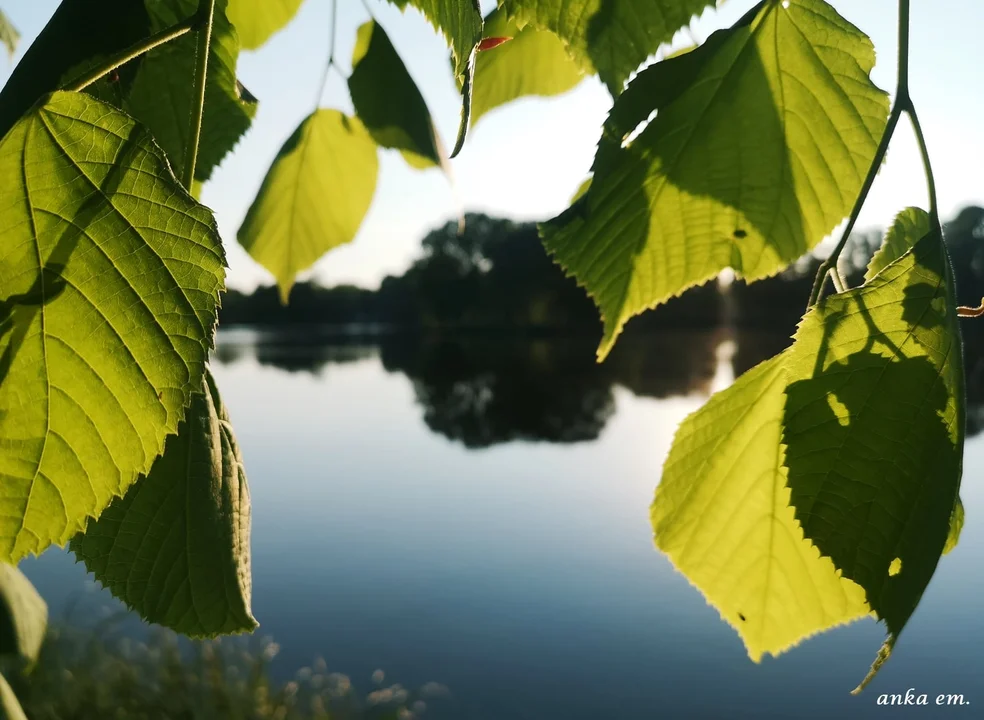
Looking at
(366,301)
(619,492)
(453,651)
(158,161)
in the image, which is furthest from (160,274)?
(366,301)

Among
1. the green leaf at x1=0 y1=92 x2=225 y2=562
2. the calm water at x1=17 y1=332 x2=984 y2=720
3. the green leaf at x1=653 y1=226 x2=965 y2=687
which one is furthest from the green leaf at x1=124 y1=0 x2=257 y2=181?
the calm water at x1=17 y1=332 x2=984 y2=720

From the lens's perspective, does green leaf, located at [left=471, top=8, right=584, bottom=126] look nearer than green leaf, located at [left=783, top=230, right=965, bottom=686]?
No

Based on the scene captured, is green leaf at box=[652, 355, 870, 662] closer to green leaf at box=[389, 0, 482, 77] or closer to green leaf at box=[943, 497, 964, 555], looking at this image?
green leaf at box=[943, 497, 964, 555]

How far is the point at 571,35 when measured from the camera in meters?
0.25

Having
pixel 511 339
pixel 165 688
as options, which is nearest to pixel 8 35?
pixel 165 688

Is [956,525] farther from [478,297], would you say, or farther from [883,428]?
[478,297]

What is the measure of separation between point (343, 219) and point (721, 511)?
276 millimetres

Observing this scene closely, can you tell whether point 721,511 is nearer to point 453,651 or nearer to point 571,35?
point 571,35

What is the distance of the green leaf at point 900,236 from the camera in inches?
10.6

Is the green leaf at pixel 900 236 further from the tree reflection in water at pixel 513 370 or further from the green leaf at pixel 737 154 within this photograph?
the tree reflection in water at pixel 513 370

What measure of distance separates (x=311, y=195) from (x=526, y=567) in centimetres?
1020

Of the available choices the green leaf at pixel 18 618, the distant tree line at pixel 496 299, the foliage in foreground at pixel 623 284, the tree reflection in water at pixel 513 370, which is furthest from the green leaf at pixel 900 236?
the tree reflection in water at pixel 513 370

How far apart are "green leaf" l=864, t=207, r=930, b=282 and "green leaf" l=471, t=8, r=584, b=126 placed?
17 cm

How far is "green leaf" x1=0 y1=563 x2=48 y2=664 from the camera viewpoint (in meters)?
0.38
